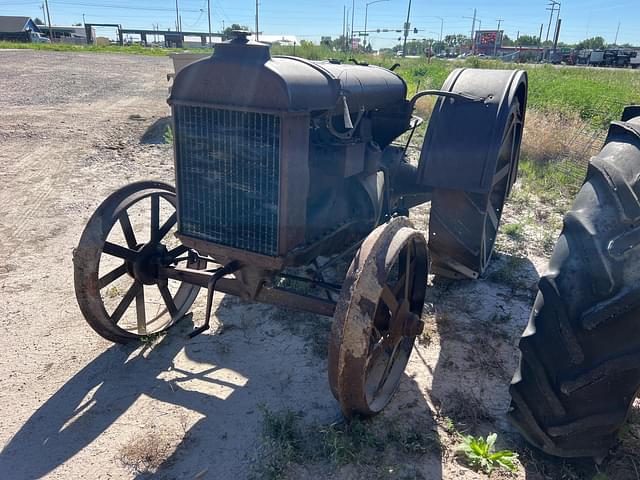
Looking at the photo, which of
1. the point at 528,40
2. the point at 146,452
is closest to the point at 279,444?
the point at 146,452

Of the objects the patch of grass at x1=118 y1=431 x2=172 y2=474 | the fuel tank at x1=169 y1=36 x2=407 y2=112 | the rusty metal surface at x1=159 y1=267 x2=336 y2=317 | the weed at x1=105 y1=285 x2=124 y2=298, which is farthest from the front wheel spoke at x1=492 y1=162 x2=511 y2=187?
the weed at x1=105 y1=285 x2=124 y2=298

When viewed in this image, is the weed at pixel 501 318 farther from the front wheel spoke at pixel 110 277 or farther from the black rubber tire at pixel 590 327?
the front wheel spoke at pixel 110 277

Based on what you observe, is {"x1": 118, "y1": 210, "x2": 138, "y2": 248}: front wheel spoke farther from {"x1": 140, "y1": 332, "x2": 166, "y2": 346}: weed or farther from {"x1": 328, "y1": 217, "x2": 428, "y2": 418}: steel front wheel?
{"x1": 328, "y1": 217, "x2": 428, "y2": 418}: steel front wheel

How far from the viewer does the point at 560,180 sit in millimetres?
7020

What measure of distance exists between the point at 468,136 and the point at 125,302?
2587 millimetres

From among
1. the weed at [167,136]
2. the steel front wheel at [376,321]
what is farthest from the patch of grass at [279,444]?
the weed at [167,136]

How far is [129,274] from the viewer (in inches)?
139

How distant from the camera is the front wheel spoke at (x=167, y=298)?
143 inches

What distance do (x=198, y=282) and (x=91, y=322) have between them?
718 mm

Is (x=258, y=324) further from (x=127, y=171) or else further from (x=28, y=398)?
(x=127, y=171)

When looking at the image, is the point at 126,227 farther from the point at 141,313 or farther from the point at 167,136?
the point at 167,136

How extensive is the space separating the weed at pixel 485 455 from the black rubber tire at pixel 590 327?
23 cm

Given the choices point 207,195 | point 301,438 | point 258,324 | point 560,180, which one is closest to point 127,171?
point 258,324

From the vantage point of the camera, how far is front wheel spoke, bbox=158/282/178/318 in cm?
362
